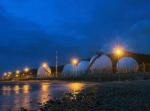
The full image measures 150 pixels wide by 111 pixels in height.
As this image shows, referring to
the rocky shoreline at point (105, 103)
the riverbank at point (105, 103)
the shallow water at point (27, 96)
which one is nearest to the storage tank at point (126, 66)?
the shallow water at point (27, 96)

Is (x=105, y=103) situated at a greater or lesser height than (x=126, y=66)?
lesser

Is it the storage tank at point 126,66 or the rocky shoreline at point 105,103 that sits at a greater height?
the storage tank at point 126,66

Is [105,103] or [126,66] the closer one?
[105,103]

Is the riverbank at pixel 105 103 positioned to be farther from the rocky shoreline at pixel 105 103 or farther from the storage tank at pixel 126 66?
the storage tank at pixel 126 66

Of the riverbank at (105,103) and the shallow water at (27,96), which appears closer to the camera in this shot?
the riverbank at (105,103)

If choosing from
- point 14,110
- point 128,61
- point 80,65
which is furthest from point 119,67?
point 14,110

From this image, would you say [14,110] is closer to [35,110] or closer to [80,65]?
[35,110]

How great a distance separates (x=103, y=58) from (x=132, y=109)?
10368 cm

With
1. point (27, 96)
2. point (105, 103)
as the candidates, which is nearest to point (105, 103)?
point (105, 103)

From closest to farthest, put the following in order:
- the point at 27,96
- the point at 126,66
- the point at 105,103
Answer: the point at 105,103, the point at 27,96, the point at 126,66

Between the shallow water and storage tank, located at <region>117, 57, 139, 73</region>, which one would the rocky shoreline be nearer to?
the shallow water

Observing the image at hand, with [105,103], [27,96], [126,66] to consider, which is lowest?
[105,103]

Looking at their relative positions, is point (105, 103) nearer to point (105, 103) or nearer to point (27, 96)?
point (105, 103)

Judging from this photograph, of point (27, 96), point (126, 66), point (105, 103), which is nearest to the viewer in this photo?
point (105, 103)
